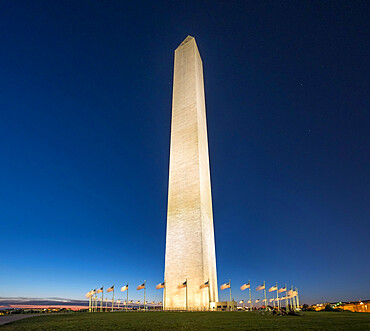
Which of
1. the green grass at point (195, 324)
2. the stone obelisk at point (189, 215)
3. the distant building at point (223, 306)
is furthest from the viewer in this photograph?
the stone obelisk at point (189, 215)

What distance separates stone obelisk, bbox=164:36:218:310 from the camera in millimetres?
25094

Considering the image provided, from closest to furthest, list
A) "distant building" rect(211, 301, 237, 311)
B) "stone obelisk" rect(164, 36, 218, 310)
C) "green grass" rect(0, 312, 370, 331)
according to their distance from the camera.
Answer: "green grass" rect(0, 312, 370, 331)
"distant building" rect(211, 301, 237, 311)
"stone obelisk" rect(164, 36, 218, 310)

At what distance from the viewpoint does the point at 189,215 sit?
88.6 ft

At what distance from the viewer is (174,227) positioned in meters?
27.8

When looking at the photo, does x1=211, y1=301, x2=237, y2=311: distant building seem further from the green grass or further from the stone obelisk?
the green grass

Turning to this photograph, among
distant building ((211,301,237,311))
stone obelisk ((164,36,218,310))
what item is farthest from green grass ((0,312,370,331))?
distant building ((211,301,237,311))

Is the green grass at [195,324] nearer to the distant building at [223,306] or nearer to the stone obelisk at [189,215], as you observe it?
the stone obelisk at [189,215]

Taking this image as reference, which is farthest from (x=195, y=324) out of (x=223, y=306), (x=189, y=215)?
(x=189, y=215)

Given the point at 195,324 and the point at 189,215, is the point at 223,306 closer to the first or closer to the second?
the point at 189,215

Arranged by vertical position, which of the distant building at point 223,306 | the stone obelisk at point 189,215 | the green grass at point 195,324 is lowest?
the distant building at point 223,306

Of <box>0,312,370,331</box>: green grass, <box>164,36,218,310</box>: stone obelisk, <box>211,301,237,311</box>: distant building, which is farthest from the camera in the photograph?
<box>164,36,218,310</box>: stone obelisk

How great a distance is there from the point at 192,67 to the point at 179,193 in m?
16.1

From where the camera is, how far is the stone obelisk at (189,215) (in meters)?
25.1

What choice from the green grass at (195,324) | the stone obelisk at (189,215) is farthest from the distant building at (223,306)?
the green grass at (195,324)
